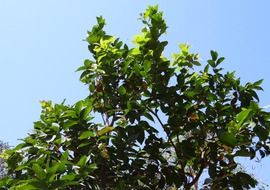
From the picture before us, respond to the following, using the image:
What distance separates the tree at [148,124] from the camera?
4.33 metres

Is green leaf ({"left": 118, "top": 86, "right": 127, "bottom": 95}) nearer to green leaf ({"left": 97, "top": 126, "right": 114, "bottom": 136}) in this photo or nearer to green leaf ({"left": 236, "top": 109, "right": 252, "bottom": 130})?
green leaf ({"left": 97, "top": 126, "right": 114, "bottom": 136})

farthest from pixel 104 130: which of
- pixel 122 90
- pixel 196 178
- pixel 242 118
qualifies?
pixel 242 118

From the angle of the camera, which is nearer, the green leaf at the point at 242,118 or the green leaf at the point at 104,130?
the green leaf at the point at 242,118

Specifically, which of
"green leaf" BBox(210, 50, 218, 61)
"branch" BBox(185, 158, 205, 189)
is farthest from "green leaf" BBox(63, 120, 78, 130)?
"green leaf" BBox(210, 50, 218, 61)

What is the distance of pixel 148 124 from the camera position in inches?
183

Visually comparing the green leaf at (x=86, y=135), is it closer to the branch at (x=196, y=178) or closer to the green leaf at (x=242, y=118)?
the branch at (x=196, y=178)

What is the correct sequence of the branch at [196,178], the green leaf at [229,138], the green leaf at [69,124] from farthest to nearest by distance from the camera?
the branch at [196,178], the green leaf at [69,124], the green leaf at [229,138]

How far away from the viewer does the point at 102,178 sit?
175 inches

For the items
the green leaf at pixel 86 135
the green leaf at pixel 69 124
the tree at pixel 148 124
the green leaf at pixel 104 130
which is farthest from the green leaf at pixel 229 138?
the green leaf at pixel 69 124

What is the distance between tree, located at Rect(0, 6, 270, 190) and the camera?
14.2 feet

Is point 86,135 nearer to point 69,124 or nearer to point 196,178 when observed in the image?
point 69,124

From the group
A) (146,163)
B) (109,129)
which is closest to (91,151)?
(109,129)

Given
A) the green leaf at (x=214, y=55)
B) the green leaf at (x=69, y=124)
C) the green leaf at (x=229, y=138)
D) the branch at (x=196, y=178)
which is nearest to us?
the green leaf at (x=229, y=138)

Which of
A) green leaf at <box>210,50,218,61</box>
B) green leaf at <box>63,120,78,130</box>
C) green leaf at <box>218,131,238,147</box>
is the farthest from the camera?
green leaf at <box>210,50,218,61</box>
